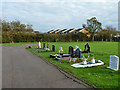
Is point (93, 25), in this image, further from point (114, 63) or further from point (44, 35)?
point (114, 63)

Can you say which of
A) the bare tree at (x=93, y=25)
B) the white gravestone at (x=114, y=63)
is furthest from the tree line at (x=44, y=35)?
the white gravestone at (x=114, y=63)

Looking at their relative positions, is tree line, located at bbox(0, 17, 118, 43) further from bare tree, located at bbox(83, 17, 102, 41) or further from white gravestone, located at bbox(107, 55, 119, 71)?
white gravestone, located at bbox(107, 55, 119, 71)

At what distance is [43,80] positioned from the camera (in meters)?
5.24

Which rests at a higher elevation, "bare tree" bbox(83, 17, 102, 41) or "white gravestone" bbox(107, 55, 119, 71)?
"bare tree" bbox(83, 17, 102, 41)

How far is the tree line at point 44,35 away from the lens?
3192 centimetres

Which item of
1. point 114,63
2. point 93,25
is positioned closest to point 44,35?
point 93,25

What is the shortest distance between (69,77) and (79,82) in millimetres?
780

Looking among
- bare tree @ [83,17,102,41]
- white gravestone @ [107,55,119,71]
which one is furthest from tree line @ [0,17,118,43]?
white gravestone @ [107,55,119,71]

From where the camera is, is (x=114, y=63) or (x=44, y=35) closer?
(x=114, y=63)

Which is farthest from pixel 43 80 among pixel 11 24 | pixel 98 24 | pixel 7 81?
pixel 98 24

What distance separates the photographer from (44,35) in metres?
38.9

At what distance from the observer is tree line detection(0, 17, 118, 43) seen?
1257 inches

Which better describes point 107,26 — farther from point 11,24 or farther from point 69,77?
point 69,77

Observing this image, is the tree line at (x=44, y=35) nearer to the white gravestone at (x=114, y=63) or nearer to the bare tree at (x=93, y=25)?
the bare tree at (x=93, y=25)
